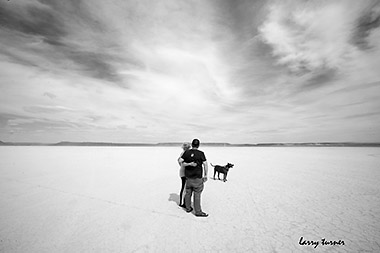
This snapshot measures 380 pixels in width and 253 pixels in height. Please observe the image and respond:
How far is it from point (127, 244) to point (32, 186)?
26.6ft

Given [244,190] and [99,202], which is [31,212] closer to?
[99,202]

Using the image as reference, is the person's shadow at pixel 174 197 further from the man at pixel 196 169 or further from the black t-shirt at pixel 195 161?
the black t-shirt at pixel 195 161

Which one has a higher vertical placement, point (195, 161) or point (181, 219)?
point (195, 161)

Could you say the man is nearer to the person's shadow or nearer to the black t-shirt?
the black t-shirt

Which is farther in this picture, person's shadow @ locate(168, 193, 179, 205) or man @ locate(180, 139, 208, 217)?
person's shadow @ locate(168, 193, 179, 205)

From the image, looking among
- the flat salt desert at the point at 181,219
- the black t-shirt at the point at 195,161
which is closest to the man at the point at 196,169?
the black t-shirt at the point at 195,161

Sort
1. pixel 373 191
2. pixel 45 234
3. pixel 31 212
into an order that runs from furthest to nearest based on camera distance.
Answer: pixel 373 191, pixel 31 212, pixel 45 234

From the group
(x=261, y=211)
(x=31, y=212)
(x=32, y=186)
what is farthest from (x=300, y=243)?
(x=32, y=186)

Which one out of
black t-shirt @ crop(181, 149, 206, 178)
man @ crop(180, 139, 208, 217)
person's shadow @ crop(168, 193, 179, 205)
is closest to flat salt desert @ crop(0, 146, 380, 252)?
person's shadow @ crop(168, 193, 179, 205)

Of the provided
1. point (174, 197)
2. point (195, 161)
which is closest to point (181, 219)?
point (195, 161)

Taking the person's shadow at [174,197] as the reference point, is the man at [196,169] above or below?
above

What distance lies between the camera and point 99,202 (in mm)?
6445

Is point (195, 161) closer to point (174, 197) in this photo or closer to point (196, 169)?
point (196, 169)

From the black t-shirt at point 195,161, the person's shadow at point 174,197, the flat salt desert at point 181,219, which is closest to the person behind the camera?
the flat salt desert at point 181,219
